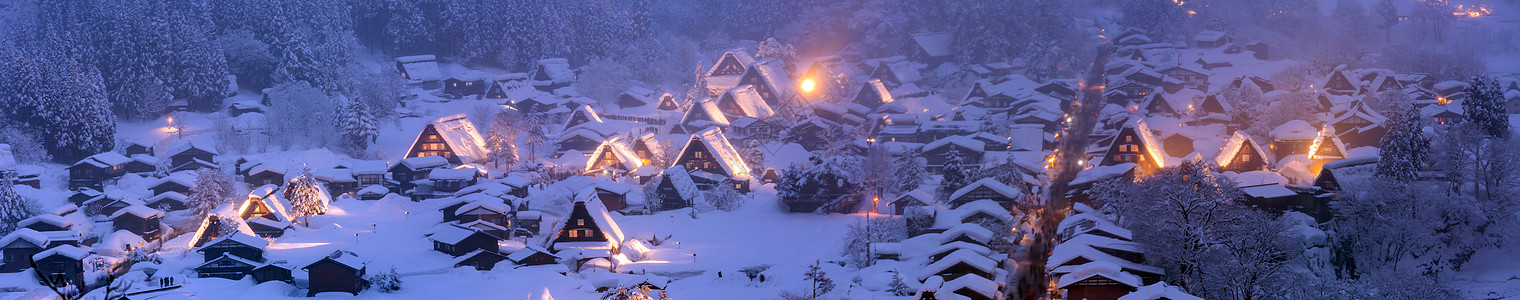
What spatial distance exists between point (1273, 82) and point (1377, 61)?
961 centimetres

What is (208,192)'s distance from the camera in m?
51.9

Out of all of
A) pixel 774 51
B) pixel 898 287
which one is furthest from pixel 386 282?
pixel 774 51

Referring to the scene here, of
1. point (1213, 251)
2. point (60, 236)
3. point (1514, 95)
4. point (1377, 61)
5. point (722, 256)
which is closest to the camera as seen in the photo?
point (1213, 251)

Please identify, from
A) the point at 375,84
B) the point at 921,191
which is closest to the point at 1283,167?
the point at 921,191

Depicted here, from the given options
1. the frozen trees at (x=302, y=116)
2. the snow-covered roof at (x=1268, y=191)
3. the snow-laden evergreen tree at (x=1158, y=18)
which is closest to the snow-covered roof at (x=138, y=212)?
the frozen trees at (x=302, y=116)

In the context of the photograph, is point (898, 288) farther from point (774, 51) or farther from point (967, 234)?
point (774, 51)

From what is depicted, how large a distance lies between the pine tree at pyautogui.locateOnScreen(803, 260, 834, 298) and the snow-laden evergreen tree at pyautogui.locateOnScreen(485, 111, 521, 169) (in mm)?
22600

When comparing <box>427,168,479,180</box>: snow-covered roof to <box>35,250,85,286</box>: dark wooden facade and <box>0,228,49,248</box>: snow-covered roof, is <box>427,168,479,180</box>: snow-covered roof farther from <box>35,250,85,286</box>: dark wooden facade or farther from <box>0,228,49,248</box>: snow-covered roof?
<box>0,228,49,248</box>: snow-covered roof

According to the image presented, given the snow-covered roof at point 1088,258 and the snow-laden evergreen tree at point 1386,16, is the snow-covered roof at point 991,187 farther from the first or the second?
the snow-laden evergreen tree at point 1386,16

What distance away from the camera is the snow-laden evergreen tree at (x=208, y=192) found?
170 ft

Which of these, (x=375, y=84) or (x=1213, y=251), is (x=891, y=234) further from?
(x=375, y=84)

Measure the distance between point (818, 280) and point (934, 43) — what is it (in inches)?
1673

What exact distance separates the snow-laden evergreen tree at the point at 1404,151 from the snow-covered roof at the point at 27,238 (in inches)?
1629

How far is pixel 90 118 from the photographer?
194 feet
